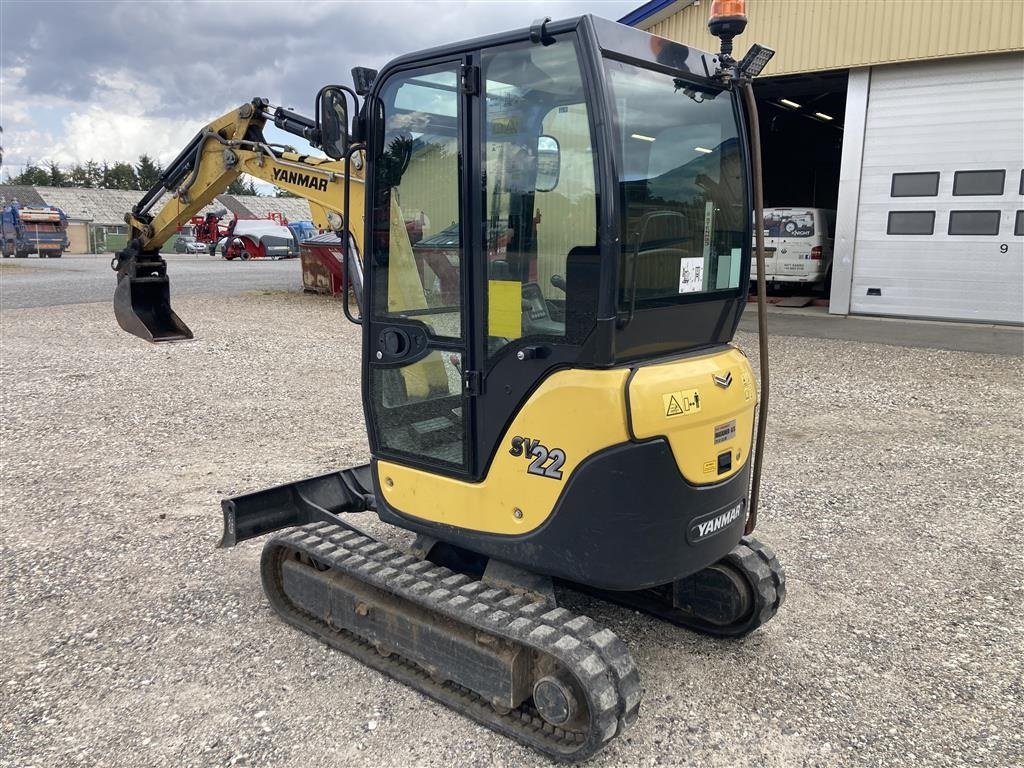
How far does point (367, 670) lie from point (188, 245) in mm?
44522

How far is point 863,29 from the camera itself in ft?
46.6

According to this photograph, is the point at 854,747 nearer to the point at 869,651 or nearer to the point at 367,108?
the point at 869,651

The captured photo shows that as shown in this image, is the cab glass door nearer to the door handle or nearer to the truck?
the door handle

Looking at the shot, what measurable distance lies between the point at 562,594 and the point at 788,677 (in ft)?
3.87

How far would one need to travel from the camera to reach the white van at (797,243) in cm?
1711

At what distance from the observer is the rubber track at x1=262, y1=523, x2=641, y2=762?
2.91 m

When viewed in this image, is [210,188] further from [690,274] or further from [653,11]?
[653,11]

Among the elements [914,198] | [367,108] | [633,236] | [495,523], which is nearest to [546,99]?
[633,236]

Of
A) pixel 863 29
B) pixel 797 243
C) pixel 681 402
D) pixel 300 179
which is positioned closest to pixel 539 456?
pixel 681 402

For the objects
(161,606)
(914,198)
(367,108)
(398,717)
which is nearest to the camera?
(398,717)

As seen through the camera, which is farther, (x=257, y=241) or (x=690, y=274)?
(x=257, y=241)

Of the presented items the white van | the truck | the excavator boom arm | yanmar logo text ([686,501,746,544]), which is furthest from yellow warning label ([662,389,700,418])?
the truck

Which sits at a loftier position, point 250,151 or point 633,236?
point 250,151

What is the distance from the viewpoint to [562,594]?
4.30 meters
